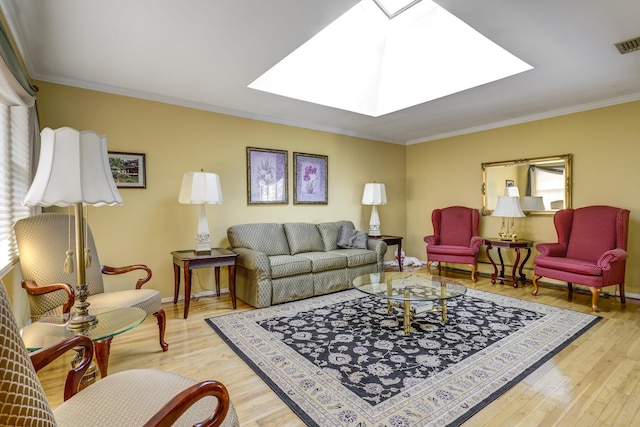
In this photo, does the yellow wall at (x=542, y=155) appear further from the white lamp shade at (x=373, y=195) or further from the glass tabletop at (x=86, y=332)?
the glass tabletop at (x=86, y=332)

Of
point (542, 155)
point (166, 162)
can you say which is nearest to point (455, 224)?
point (542, 155)

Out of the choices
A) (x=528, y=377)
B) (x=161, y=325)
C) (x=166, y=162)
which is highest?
(x=166, y=162)

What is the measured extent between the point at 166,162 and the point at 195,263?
53.2 inches

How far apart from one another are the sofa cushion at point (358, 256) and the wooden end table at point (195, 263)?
148cm

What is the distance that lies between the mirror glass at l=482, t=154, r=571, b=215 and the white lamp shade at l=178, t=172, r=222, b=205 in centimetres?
420

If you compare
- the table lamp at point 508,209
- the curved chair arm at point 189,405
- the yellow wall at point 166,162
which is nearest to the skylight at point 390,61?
the yellow wall at point 166,162

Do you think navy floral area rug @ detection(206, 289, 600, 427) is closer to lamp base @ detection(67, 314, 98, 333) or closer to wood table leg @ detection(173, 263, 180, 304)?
wood table leg @ detection(173, 263, 180, 304)

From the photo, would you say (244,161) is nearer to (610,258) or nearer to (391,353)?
(391,353)

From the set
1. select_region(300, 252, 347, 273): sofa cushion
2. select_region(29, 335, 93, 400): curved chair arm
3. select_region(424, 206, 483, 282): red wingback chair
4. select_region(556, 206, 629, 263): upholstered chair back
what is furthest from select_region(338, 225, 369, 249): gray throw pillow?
select_region(29, 335, 93, 400): curved chair arm

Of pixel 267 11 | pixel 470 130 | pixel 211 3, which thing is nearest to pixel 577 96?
pixel 470 130

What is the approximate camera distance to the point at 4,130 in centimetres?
233

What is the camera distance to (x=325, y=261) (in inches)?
161

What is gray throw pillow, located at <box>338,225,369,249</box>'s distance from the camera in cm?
479

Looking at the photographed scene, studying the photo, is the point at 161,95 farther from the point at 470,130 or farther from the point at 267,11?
the point at 470,130
